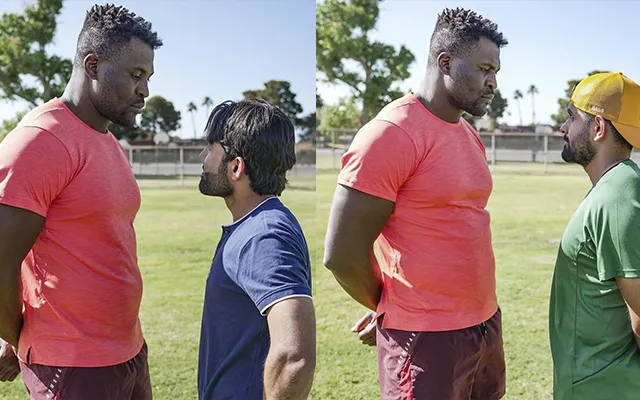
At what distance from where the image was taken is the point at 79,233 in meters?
2.20

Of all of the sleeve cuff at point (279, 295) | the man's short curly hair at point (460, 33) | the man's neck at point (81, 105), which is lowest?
the sleeve cuff at point (279, 295)

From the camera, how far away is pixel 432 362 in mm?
2309

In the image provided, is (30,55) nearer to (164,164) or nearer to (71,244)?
(164,164)

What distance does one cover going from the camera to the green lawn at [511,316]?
4473 millimetres

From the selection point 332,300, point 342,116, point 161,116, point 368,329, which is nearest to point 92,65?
point 368,329

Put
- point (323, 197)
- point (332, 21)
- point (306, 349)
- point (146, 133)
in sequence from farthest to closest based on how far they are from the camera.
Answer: point (146, 133), point (332, 21), point (323, 197), point (306, 349)

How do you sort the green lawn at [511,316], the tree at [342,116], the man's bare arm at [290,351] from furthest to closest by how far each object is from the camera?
the tree at [342,116] → the green lawn at [511,316] → the man's bare arm at [290,351]

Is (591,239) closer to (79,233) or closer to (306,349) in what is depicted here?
(306,349)

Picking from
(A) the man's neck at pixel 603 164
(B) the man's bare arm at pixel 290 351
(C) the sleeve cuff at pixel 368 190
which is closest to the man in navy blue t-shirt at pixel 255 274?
(B) the man's bare arm at pixel 290 351

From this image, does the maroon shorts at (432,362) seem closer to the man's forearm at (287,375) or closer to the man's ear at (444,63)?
the man's forearm at (287,375)

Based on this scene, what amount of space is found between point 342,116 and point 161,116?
16.2m

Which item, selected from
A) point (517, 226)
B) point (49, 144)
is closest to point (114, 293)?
point (49, 144)

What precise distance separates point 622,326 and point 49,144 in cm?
197

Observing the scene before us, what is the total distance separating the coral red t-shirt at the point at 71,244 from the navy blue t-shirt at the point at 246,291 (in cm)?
55
